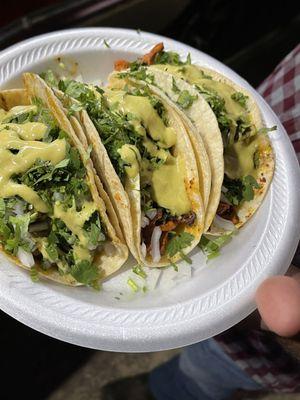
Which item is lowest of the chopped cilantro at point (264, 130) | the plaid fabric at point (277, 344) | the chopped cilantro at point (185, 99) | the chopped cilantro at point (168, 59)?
the plaid fabric at point (277, 344)

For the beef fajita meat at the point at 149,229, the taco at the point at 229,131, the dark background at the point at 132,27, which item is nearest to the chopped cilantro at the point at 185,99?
the taco at the point at 229,131

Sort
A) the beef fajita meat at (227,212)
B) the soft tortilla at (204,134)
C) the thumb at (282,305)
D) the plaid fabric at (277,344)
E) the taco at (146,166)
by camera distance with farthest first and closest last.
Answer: the plaid fabric at (277,344) → the beef fajita meat at (227,212) → the soft tortilla at (204,134) → the taco at (146,166) → the thumb at (282,305)

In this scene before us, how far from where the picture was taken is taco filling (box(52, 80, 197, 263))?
157 centimetres

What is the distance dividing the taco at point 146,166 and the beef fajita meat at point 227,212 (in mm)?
143

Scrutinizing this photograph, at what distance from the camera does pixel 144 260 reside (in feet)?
5.25

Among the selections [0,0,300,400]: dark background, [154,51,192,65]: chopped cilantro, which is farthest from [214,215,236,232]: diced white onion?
[0,0,300,400]: dark background

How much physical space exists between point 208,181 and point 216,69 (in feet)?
1.91

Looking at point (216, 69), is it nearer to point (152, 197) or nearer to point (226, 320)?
point (152, 197)

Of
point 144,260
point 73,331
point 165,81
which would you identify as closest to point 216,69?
point 165,81

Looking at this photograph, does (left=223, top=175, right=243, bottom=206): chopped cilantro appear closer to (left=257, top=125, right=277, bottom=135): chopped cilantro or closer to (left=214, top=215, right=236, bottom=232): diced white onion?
(left=214, top=215, right=236, bottom=232): diced white onion

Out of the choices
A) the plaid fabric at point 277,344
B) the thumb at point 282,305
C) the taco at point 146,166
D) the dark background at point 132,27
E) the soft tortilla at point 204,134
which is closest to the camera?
the thumb at point 282,305

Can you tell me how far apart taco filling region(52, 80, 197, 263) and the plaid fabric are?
0.54 m

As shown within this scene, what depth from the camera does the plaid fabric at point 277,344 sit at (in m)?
1.95

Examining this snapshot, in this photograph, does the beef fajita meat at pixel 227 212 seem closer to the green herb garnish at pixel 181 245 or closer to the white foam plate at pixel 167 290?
the white foam plate at pixel 167 290
